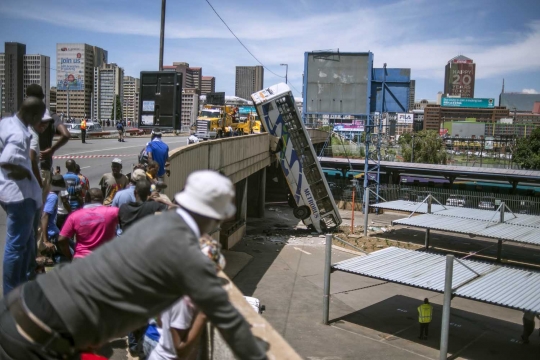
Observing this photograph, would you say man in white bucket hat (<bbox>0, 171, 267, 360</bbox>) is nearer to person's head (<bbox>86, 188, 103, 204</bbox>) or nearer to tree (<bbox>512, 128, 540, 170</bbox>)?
person's head (<bbox>86, 188, 103, 204</bbox>)

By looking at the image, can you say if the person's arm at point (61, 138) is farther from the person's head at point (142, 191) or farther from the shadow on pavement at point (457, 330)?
the shadow on pavement at point (457, 330)

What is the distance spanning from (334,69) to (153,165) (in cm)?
2863

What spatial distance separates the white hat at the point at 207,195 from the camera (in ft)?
7.07

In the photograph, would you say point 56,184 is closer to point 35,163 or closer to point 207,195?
point 35,163

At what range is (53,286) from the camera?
2.14m

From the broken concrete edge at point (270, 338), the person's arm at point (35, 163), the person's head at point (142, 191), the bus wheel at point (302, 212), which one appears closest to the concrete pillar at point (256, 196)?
the bus wheel at point (302, 212)

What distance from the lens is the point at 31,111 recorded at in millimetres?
4117

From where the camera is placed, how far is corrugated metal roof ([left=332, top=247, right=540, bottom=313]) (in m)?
12.1

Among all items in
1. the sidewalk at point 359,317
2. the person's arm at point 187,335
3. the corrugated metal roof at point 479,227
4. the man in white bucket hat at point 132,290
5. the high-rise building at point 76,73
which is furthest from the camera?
the high-rise building at point 76,73

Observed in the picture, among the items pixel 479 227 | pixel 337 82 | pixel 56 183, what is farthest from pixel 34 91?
pixel 337 82

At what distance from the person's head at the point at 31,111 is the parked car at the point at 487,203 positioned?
30488 millimetres

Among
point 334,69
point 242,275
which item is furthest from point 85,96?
point 242,275

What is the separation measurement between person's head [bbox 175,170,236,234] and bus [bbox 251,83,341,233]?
21.4 m

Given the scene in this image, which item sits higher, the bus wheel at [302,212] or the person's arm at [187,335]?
the person's arm at [187,335]
